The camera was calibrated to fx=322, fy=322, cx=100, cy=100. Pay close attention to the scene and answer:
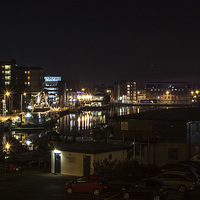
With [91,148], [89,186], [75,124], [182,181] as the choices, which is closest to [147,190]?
[182,181]

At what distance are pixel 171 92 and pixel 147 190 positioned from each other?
13966 centimetres

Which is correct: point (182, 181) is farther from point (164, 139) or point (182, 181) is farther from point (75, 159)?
point (164, 139)

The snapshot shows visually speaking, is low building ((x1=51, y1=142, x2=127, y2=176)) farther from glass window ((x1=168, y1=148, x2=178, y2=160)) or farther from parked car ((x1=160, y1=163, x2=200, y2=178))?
glass window ((x1=168, y1=148, x2=178, y2=160))

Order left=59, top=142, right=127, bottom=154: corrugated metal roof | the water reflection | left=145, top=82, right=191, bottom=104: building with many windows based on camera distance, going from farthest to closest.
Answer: left=145, top=82, right=191, bottom=104: building with many windows, the water reflection, left=59, top=142, right=127, bottom=154: corrugated metal roof

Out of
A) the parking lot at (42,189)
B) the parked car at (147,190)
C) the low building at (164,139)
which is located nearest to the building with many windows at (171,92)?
the low building at (164,139)

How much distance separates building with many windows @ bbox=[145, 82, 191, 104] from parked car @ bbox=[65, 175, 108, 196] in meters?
133

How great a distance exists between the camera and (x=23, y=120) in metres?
48.7

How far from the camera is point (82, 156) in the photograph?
37.0 feet

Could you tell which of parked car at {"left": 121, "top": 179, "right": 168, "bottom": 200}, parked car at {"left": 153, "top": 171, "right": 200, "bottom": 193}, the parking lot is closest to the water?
the parking lot

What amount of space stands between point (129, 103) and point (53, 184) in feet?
479

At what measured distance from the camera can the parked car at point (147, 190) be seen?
7711mm

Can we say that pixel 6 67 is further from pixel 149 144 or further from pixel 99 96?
pixel 99 96

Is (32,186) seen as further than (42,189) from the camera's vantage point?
Yes

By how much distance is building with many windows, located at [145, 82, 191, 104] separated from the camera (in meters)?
142
